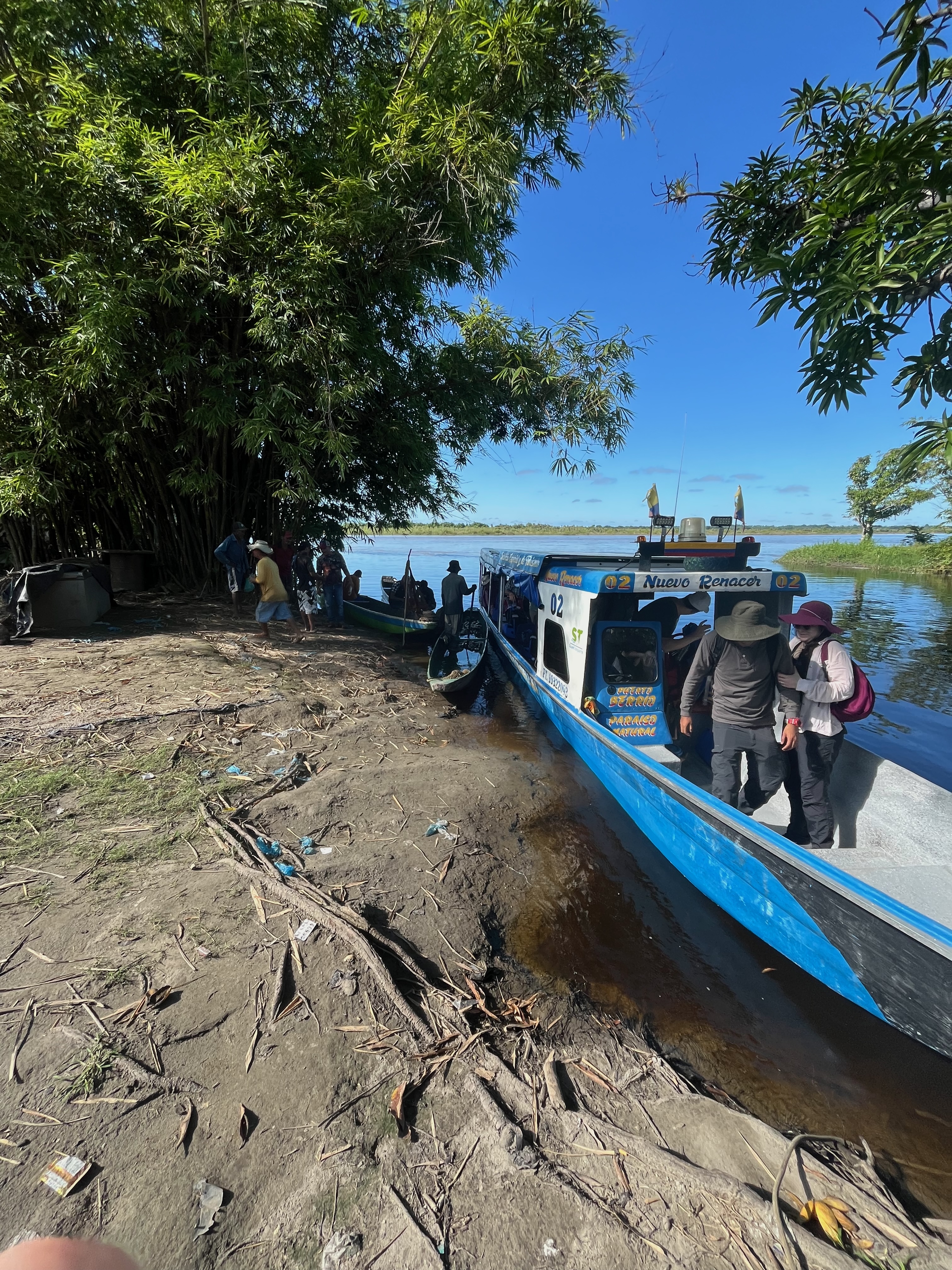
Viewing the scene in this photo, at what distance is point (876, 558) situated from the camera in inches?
1615

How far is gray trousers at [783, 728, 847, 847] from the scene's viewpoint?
4.24 m

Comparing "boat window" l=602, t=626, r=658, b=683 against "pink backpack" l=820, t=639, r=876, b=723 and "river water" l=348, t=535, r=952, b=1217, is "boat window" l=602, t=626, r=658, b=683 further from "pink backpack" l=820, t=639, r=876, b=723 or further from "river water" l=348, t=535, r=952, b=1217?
"pink backpack" l=820, t=639, r=876, b=723

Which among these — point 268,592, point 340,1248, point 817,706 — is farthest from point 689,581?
point 268,592

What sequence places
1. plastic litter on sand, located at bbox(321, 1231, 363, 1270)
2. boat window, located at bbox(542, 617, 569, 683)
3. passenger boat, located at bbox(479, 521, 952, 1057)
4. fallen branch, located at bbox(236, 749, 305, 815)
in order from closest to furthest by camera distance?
plastic litter on sand, located at bbox(321, 1231, 363, 1270), passenger boat, located at bbox(479, 521, 952, 1057), fallen branch, located at bbox(236, 749, 305, 815), boat window, located at bbox(542, 617, 569, 683)

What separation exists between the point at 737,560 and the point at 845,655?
299 cm

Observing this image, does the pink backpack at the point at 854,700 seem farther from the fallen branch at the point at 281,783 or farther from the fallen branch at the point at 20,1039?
the fallen branch at the point at 20,1039

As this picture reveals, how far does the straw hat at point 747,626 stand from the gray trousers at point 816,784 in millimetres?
935

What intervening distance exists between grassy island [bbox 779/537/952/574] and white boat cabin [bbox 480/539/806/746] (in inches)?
1401

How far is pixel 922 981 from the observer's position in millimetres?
2713

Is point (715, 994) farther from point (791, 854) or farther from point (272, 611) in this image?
point (272, 611)

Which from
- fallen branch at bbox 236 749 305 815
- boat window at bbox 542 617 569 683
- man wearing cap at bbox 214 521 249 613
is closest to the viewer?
fallen branch at bbox 236 749 305 815

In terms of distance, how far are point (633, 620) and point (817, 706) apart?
10.1ft

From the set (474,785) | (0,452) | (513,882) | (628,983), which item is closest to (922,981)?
(628,983)

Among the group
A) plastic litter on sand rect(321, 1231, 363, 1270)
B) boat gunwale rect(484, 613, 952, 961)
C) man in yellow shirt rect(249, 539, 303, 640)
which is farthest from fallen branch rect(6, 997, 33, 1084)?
man in yellow shirt rect(249, 539, 303, 640)
